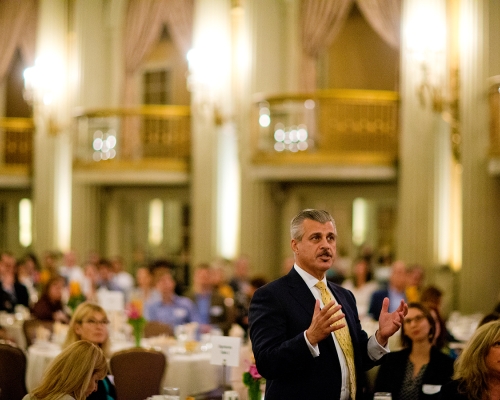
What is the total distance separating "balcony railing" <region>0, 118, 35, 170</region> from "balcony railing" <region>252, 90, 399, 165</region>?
6568 mm

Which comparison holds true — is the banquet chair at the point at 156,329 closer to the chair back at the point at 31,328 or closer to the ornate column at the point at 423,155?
the chair back at the point at 31,328

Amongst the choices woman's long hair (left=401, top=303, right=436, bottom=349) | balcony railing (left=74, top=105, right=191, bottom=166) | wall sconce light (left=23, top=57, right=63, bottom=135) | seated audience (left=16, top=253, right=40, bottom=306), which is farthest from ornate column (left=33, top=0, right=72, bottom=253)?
woman's long hair (left=401, top=303, right=436, bottom=349)

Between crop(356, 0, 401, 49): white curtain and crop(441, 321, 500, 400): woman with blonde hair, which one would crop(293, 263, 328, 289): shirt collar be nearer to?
crop(441, 321, 500, 400): woman with blonde hair

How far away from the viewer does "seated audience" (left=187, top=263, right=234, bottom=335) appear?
1008 cm

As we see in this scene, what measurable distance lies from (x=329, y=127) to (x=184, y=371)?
657 centimetres

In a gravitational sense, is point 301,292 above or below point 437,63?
below

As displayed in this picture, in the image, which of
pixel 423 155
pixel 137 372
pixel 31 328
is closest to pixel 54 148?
pixel 423 155

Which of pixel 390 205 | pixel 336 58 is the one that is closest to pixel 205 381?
pixel 390 205

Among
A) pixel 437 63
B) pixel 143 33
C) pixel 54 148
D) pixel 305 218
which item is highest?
pixel 143 33

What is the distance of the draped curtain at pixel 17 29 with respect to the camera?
18297 mm

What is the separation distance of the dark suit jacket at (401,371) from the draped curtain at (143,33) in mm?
11459

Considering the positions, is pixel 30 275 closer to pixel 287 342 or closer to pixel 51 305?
pixel 51 305

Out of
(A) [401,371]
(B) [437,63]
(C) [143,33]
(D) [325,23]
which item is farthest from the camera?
(C) [143,33]

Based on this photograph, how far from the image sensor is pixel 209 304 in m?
10.4
